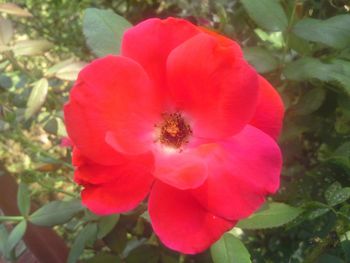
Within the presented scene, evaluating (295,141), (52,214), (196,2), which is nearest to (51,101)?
(52,214)

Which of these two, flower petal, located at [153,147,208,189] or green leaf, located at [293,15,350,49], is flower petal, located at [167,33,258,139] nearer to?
flower petal, located at [153,147,208,189]

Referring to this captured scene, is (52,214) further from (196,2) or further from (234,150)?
(196,2)

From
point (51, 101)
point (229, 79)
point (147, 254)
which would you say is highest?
point (229, 79)

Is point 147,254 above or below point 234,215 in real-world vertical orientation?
below

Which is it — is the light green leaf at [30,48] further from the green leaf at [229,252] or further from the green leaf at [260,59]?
the green leaf at [229,252]

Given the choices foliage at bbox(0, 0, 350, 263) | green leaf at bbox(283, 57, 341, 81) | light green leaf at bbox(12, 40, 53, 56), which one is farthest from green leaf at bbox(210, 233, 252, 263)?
light green leaf at bbox(12, 40, 53, 56)

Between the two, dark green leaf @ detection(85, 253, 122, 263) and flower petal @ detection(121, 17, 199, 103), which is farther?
dark green leaf @ detection(85, 253, 122, 263)

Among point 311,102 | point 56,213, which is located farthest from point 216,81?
point 56,213
